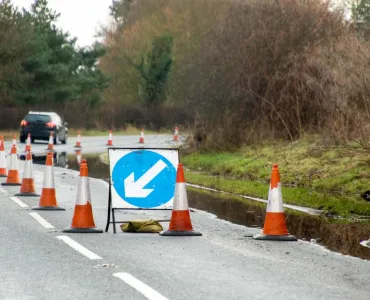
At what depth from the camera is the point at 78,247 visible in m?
11.7

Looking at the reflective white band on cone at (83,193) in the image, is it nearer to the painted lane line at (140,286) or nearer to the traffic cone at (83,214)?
the traffic cone at (83,214)

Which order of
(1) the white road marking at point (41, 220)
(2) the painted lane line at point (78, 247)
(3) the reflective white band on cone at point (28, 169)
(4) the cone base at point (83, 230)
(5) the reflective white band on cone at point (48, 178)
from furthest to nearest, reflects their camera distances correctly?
(3) the reflective white band on cone at point (28, 169)
(5) the reflective white band on cone at point (48, 178)
(1) the white road marking at point (41, 220)
(4) the cone base at point (83, 230)
(2) the painted lane line at point (78, 247)

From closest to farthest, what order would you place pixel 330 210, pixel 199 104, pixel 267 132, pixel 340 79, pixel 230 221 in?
pixel 230 221
pixel 330 210
pixel 340 79
pixel 267 132
pixel 199 104

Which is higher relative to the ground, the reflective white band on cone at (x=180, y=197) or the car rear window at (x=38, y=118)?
the reflective white band on cone at (x=180, y=197)

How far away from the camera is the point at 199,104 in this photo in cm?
3212

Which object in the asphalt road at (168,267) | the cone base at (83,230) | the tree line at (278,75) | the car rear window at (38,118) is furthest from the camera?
the car rear window at (38,118)

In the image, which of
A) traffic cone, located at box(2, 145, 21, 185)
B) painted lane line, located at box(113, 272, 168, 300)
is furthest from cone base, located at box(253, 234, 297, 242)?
traffic cone, located at box(2, 145, 21, 185)

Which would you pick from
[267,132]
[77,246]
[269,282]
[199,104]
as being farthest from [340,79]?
[269,282]

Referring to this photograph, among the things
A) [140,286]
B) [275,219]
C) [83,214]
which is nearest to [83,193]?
[83,214]

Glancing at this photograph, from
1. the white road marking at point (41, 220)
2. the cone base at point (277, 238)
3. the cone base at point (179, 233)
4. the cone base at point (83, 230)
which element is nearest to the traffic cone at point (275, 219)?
the cone base at point (277, 238)

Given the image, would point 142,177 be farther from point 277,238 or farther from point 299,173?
point 299,173

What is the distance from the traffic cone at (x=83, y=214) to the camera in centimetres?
1330

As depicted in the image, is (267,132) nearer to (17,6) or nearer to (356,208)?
(356,208)

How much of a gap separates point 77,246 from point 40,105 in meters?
58.9
